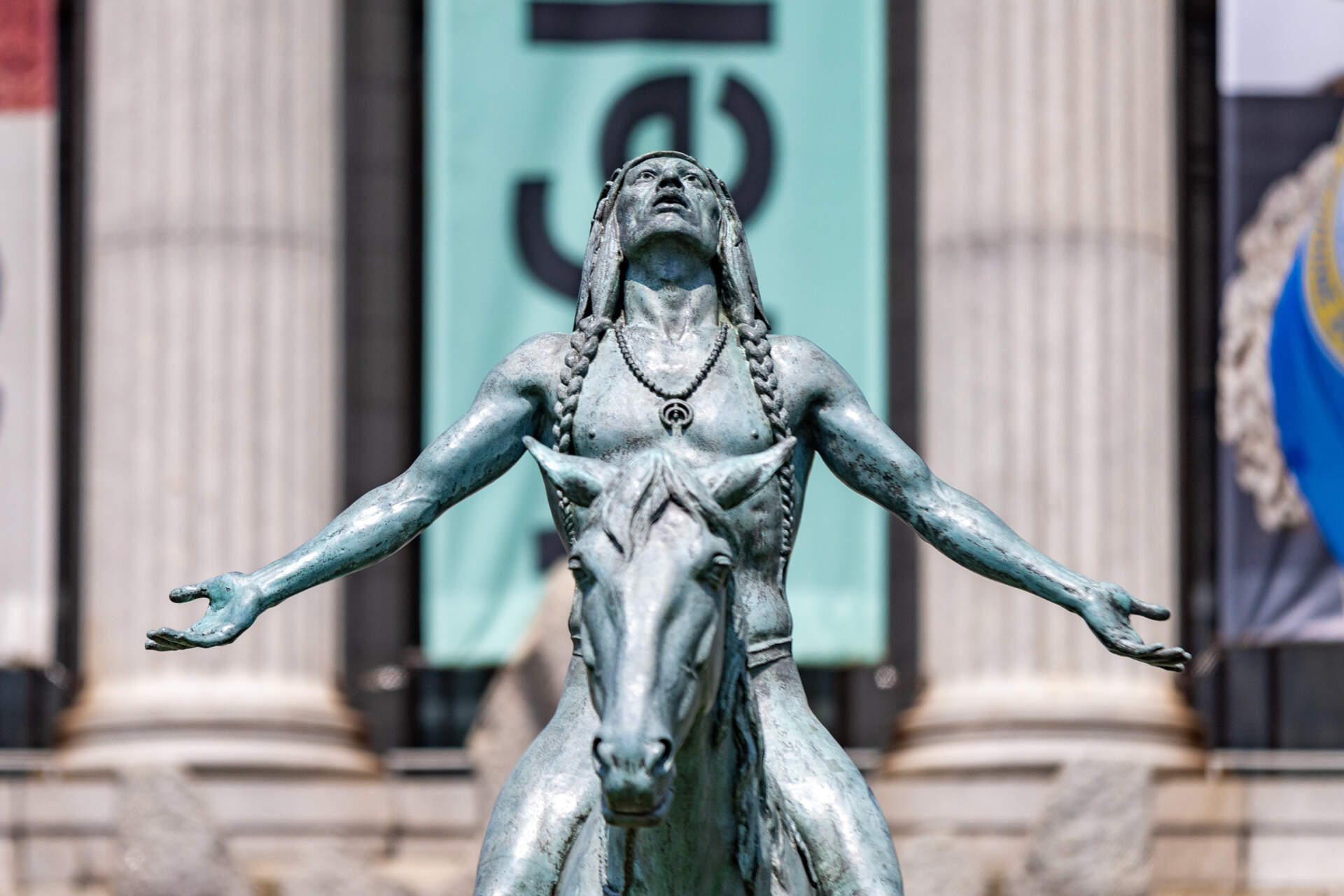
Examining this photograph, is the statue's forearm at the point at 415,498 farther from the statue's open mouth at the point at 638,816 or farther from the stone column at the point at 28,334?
the stone column at the point at 28,334

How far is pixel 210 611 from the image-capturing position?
588cm

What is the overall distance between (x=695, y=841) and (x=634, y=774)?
2.13 feet

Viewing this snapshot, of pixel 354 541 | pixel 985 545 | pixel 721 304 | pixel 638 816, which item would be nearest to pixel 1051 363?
pixel 721 304

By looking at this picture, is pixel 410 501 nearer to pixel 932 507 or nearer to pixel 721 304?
pixel 721 304

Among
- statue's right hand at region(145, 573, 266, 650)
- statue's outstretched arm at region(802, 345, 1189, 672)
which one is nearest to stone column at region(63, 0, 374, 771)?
statue's right hand at region(145, 573, 266, 650)

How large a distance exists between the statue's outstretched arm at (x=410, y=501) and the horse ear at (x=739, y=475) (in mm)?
892

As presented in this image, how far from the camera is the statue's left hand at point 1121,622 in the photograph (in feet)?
18.8

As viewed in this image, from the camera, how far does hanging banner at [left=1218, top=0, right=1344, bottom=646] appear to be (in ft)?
63.5

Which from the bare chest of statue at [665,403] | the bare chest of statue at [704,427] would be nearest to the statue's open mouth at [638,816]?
the bare chest of statue at [704,427]

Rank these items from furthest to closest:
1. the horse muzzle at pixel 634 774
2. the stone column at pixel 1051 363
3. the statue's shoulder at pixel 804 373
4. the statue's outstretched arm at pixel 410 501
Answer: the stone column at pixel 1051 363
the statue's shoulder at pixel 804 373
the statue's outstretched arm at pixel 410 501
the horse muzzle at pixel 634 774

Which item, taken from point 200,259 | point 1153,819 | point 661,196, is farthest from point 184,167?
point 661,196

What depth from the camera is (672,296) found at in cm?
620

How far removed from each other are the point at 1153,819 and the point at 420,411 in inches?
369

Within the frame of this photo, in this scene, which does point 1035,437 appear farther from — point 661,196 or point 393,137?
point 661,196
